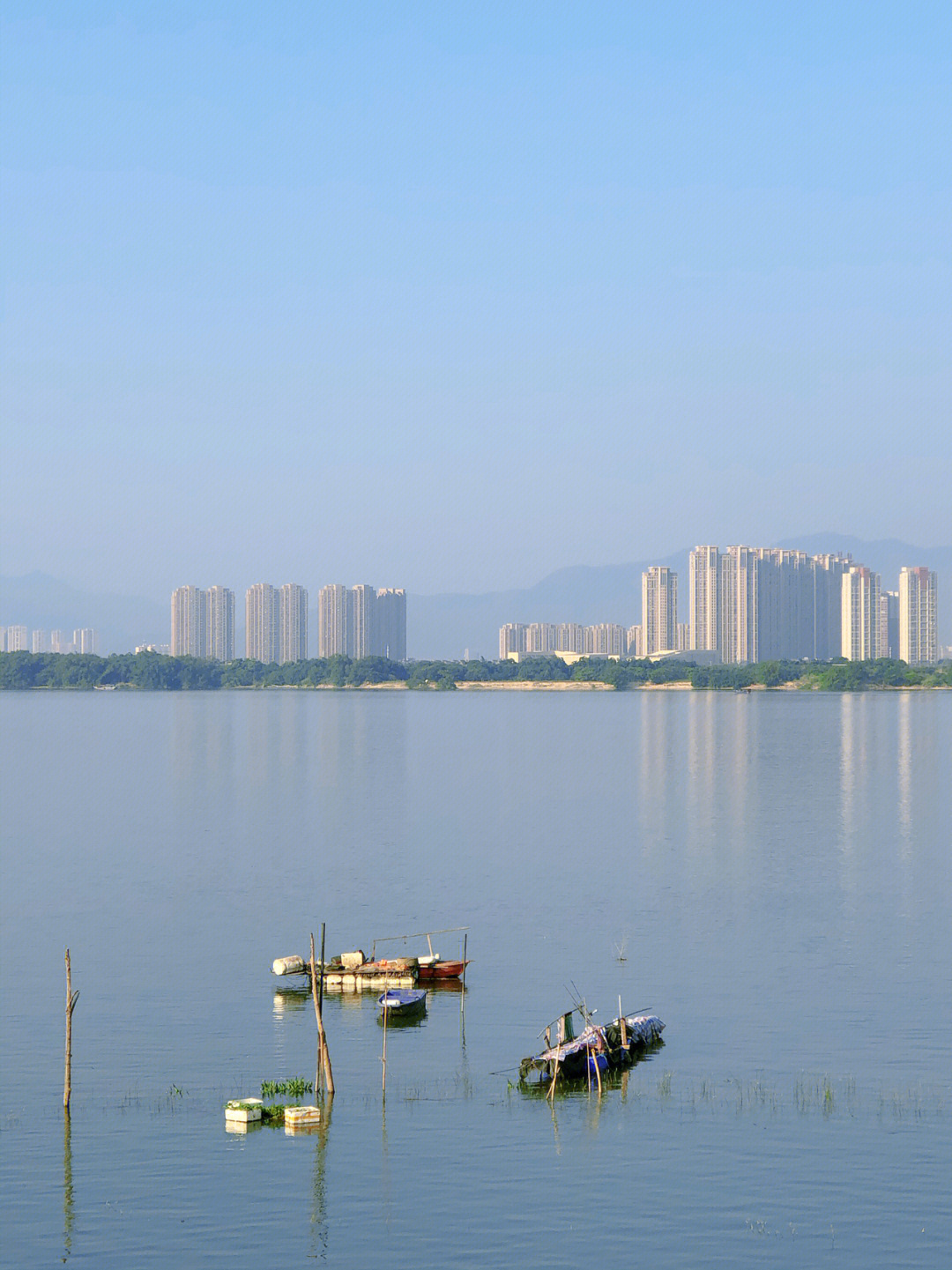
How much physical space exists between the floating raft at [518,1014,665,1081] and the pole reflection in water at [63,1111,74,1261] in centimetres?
714

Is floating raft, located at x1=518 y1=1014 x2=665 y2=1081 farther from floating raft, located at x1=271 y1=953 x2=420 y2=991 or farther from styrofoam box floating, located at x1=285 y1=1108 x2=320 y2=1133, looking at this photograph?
floating raft, located at x1=271 y1=953 x2=420 y2=991

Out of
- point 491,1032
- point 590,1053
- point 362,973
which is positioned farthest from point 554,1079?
point 362,973

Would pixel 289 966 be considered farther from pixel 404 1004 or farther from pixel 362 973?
pixel 404 1004

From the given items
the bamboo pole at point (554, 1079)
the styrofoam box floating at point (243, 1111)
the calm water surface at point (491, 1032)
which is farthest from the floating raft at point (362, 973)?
the styrofoam box floating at point (243, 1111)

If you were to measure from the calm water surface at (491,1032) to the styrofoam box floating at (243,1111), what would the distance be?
403 millimetres

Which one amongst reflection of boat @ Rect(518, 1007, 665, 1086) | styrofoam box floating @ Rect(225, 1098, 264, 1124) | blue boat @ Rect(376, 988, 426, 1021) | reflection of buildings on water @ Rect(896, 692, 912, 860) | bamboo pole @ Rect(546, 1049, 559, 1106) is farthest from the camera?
reflection of buildings on water @ Rect(896, 692, 912, 860)

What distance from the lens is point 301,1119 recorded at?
72.9ft

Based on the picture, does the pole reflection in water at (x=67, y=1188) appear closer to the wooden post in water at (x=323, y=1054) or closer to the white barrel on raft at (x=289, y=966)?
the wooden post in water at (x=323, y=1054)

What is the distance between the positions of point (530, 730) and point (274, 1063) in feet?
339

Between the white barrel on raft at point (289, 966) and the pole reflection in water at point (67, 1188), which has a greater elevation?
the white barrel on raft at point (289, 966)

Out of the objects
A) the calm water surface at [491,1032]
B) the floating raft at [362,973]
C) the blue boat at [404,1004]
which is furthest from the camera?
the floating raft at [362,973]

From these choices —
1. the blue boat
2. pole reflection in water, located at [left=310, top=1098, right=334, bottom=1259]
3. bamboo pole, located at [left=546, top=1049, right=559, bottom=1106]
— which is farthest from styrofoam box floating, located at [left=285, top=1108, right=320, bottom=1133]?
the blue boat

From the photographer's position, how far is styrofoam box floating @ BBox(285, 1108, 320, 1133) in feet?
72.9

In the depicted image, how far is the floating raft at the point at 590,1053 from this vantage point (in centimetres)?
2467
